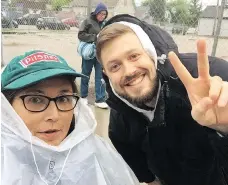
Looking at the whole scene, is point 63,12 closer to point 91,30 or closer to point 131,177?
point 91,30

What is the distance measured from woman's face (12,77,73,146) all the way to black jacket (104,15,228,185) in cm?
51

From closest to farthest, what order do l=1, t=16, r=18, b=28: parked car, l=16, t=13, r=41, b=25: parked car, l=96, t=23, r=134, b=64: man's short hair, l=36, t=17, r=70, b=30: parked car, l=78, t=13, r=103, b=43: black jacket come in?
1. l=96, t=23, r=134, b=64: man's short hair
2. l=78, t=13, r=103, b=43: black jacket
3. l=36, t=17, r=70, b=30: parked car
4. l=1, t=16, r=18, b=28: parked car
5. l=16, t=13, r=41, b=25: parked car

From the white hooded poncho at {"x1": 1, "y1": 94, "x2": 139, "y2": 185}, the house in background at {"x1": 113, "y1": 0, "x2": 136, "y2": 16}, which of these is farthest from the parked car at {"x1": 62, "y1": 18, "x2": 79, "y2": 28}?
the white hooded poncho at {"x1": 1, "y1": 94, "x2": 139, "y2": 185}

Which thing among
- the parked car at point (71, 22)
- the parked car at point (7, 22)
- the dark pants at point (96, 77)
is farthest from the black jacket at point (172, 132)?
the parked car at point (7, 22)

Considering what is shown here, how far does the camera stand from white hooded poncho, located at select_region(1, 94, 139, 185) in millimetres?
1255

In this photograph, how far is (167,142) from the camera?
6.16 feet

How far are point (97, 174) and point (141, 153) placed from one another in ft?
Result: 2.83

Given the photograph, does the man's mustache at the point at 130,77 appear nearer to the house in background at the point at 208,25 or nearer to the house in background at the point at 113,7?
the house in background at the point at 208,25

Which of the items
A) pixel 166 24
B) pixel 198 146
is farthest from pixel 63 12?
pixel 198 146

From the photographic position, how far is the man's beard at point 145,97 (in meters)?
1.68

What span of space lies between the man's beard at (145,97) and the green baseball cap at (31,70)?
37cm

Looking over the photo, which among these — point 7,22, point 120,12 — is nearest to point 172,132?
point 120,12

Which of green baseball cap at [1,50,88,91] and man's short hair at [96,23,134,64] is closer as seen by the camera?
green baseball cap at [1,50,88,91]

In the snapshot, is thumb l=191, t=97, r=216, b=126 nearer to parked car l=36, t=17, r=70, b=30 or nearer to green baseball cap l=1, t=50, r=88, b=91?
green baseball cap l=1, t=50, r=88, b=91
